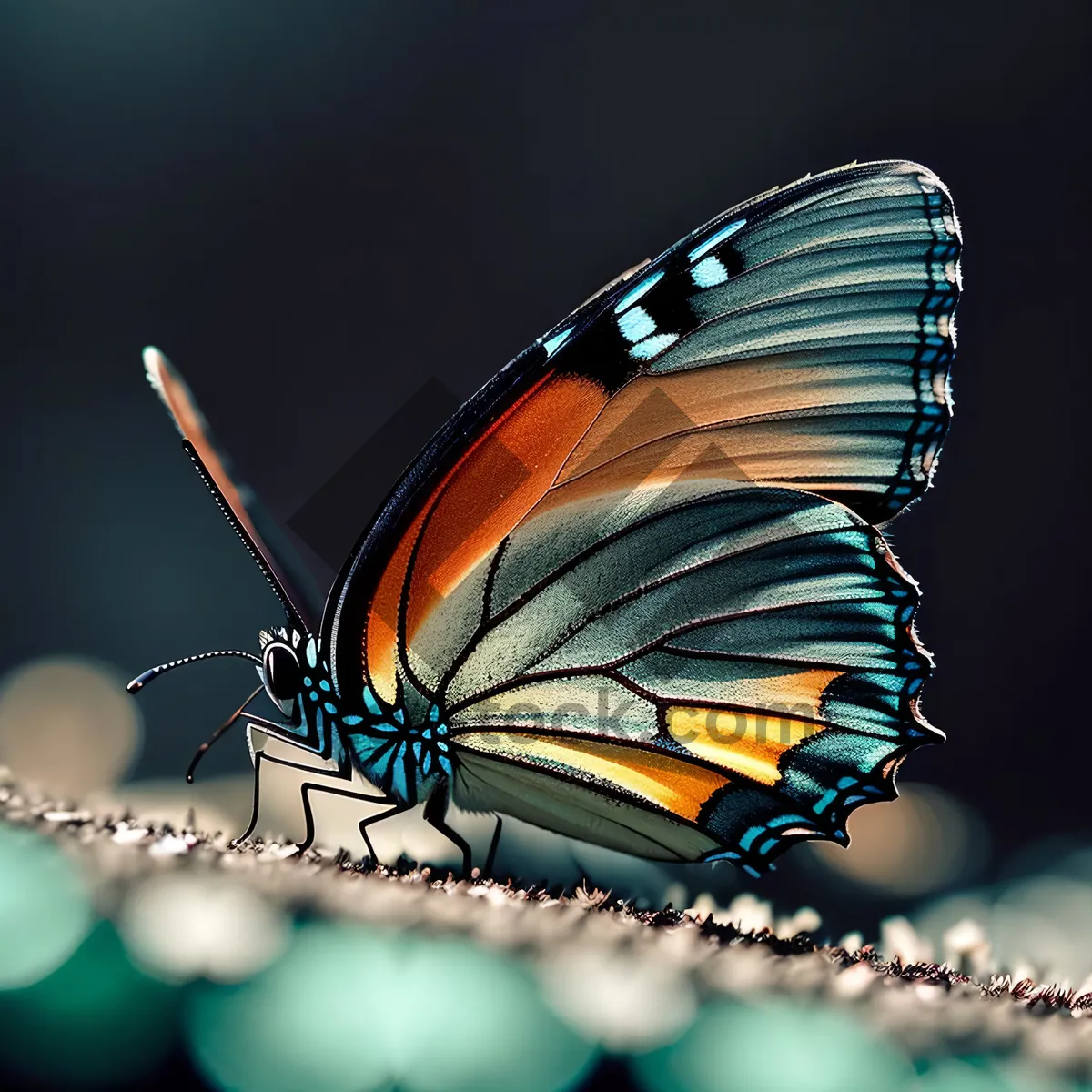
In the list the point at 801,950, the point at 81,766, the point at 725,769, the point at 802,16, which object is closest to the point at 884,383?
the point at 725,769

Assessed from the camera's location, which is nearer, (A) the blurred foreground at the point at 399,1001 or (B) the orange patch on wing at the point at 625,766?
(A) the blurred foreground at the point at 399,1001

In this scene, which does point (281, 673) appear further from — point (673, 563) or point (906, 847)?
point (906, 847)

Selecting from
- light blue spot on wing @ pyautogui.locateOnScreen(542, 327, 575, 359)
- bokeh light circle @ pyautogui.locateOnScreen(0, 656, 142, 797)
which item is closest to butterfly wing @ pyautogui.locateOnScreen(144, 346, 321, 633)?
light blue spot on wing @ pyautogui.locateOnScreen(542, 327, 575, 359)

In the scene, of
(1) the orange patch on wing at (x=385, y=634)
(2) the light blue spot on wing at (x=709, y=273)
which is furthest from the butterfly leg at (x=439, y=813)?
(2) the light blue spot on wing at (x=709, y=273)

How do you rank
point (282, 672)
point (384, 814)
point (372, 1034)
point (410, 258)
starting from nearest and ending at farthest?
point (372, 1034) → point (384, 814) → point (282, 672) → point (410, 258)

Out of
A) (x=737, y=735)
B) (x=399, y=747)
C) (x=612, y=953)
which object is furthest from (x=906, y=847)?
(x=612, y=953)

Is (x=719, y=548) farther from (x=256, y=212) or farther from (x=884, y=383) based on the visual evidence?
(x=256, y=212)

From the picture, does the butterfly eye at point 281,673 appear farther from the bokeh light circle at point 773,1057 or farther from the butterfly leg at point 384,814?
the bokeh light circle at point 773,1057
